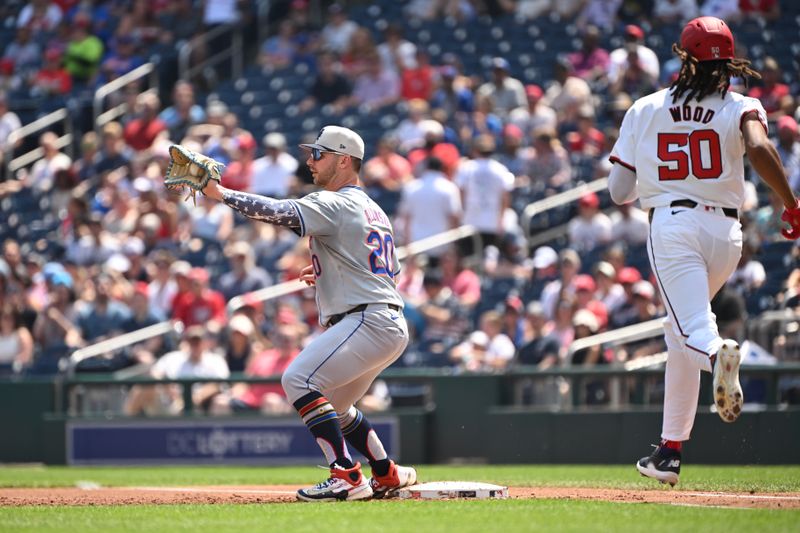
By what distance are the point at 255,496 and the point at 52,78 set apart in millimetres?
14786

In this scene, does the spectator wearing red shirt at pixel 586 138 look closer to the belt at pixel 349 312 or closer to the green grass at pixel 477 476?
the green grass at pixel 477 476

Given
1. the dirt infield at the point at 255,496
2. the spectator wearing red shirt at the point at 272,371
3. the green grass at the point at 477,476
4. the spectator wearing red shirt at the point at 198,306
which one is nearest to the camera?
the dirt infield at the point at 255,496

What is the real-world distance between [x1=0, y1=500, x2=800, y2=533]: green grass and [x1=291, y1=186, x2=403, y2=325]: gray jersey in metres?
1.06

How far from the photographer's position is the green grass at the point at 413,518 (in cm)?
552

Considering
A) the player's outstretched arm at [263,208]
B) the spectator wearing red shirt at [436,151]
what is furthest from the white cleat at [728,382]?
the spectator wearing red shirt at [436,151]

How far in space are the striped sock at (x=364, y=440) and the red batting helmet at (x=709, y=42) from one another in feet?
8.44

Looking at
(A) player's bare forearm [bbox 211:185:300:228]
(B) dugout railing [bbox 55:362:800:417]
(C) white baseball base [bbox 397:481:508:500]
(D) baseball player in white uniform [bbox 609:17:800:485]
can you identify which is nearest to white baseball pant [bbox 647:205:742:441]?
(D) baseball player in white uniform [bbox 609:17:800:485]

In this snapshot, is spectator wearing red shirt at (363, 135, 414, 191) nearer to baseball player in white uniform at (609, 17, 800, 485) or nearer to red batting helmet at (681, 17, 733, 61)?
baseball player in white uniform at (609, 17, 800, 485)

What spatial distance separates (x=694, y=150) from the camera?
23.0 feet

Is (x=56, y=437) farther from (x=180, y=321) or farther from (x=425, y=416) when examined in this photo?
(x=425, y=416)

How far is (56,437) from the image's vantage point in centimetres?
1329

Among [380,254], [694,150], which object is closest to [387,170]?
[380,254]

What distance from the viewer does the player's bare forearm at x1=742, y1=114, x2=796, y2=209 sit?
679 cm

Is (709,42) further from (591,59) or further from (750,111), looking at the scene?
(591,59)
